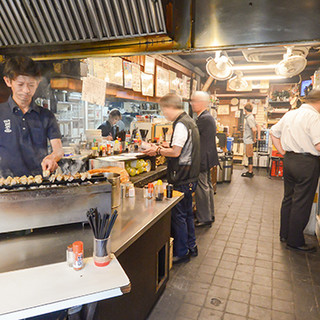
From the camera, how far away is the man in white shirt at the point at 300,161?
328 cm

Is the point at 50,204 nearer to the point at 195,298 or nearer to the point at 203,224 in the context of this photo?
the point at 195,298

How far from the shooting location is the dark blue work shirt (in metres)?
1.91

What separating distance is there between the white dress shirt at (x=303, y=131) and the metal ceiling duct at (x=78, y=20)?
2.33m

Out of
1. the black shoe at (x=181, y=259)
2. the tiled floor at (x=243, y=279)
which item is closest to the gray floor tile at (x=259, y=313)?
the tiled floor at (x=243, y=279)

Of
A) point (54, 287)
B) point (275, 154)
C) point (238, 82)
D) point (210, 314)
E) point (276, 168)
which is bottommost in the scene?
point (210, 314)

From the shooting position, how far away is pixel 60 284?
1158 millimetres

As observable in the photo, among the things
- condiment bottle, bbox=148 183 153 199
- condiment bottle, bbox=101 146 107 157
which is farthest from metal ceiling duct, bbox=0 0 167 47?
condiment bottle, bbox=101 146 107 157

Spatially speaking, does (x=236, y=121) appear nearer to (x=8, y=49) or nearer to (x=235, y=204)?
(x=235, y=204)

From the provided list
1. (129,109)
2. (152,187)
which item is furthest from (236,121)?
(152,187)

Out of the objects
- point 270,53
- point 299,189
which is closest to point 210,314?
point 299,189

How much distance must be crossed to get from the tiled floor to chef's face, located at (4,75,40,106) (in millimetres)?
1923

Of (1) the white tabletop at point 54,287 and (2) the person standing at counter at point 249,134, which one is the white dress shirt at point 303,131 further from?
(2) the person standing at counter at point 249,134

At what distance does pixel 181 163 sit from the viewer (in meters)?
3.04

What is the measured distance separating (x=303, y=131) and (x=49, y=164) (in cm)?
281
